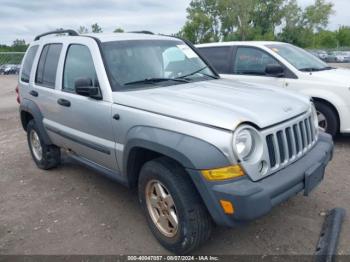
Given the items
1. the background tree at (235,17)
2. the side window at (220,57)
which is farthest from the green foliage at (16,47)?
the side window at (220,57)

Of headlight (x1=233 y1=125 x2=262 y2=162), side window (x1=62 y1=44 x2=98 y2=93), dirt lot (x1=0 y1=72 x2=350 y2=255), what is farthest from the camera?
side window (x1=62 y1=44 x2=98 y2=93)

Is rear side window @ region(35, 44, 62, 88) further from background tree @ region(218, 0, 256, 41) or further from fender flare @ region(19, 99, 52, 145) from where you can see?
background tree @ region(218, 0, 256, 41)

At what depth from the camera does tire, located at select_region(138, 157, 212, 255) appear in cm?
289

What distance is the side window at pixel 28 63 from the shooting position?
5385 mm

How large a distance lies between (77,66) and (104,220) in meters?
1.75

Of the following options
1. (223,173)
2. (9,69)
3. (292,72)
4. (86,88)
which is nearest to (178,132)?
(223,173)

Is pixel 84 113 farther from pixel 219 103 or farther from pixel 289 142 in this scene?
pixel 289 142

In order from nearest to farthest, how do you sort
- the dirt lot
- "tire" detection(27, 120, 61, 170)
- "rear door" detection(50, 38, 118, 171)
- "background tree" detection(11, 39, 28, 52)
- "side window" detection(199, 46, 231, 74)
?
1. the dirt lot
2. "rear door" detection(50, 38, 118, 171)
3. "tire" detection(27, 120, 61, 170)
4. "side window" detection(199, 46, 231, 74)
5. "background tree" detection(11, 39, 28, 52)

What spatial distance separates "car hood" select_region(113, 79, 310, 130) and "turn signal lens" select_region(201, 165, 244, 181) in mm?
296

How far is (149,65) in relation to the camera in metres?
3.95

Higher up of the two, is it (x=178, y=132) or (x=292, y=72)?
(x=292, y=72)

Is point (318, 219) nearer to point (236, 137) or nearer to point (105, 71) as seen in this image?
point (236, 137)

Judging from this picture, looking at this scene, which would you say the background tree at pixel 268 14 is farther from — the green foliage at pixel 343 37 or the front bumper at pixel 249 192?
the front bumper at pixel 249 192

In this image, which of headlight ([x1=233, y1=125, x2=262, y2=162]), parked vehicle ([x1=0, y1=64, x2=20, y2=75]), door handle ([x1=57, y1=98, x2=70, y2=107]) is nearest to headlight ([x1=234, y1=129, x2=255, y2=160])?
headlight ([x1=233, y1=125, x2=262, y2=162])
